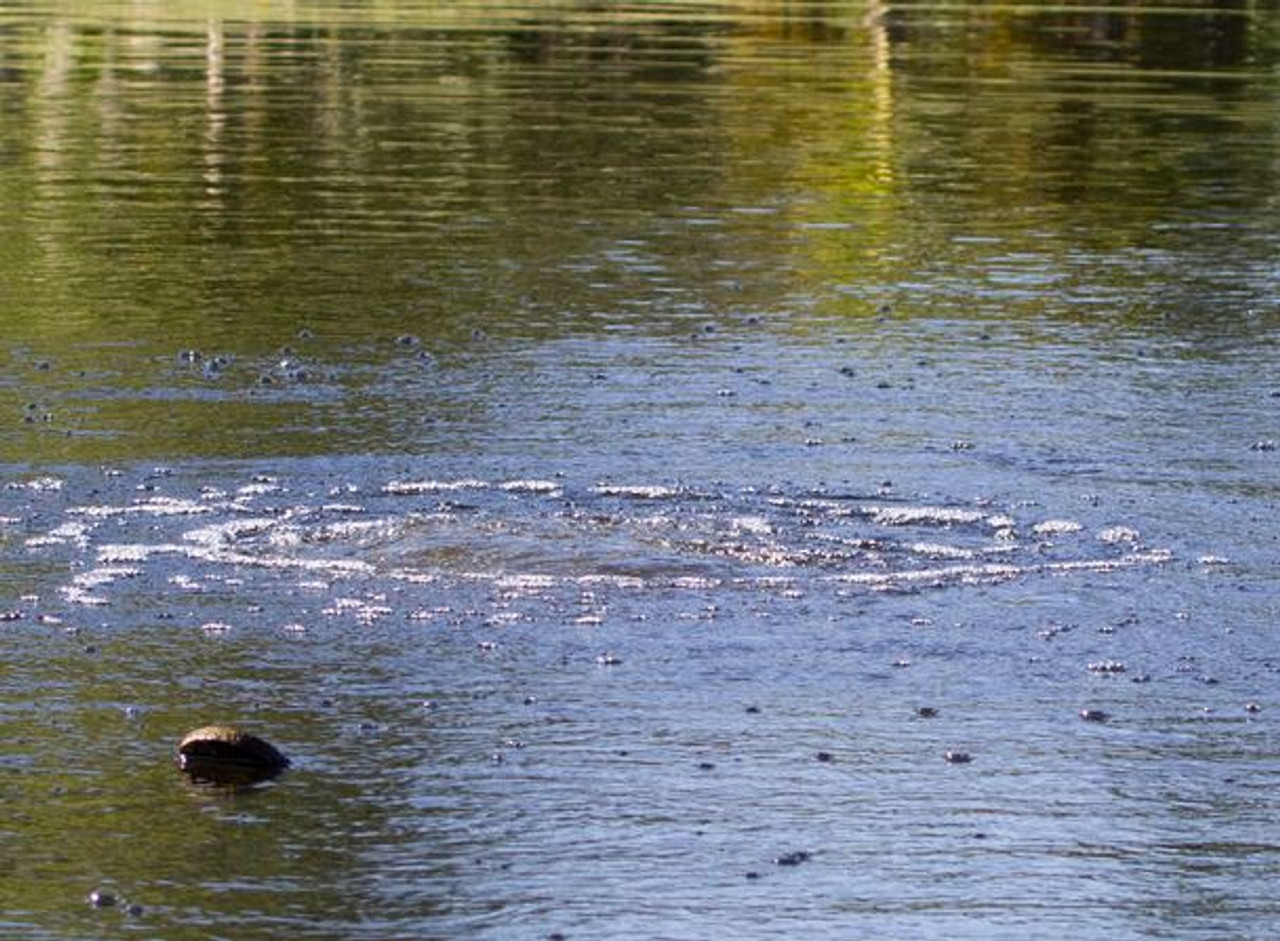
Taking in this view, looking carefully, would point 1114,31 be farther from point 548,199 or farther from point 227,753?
point 227,753

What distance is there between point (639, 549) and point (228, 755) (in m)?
3.04

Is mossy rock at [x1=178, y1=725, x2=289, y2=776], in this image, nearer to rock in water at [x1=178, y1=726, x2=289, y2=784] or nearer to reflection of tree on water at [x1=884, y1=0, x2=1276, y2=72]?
rock in water at [x1=178, y1=726, x2=289, y2=784]

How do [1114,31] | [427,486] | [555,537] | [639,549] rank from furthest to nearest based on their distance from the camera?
[1114,31]
[427,486]
[555,537]
[639,549]

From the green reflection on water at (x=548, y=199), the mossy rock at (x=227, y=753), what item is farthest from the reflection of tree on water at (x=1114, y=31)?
the mossy rock at (x=227, y=753)

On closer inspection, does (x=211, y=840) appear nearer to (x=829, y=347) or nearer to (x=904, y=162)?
(x=829, y=347)

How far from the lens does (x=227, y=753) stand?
9.20 m

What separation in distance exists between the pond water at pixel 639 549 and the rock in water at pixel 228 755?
0.08 metres

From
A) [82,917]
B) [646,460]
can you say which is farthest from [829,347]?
[82,917]

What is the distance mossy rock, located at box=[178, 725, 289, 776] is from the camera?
30.1 feet

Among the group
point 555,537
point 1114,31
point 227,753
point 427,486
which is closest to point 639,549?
point 555,537

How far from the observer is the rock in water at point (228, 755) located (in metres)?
9.16

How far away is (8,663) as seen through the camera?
34.1ft

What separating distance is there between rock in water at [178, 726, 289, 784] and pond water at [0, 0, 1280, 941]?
0.25 feet

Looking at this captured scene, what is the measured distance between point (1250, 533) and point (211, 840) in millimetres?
5496
